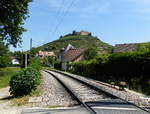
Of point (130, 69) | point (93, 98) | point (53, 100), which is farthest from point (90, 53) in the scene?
point (53, 100)

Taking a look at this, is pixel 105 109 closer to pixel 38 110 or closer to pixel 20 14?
pixel 38 110

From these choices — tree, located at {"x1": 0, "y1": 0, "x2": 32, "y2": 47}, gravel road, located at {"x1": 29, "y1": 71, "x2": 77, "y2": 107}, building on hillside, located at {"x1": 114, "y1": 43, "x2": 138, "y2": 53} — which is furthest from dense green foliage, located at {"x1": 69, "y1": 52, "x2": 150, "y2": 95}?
building on hillside, located at {"x1": 114, "y1": 43, "x2": 138, "y2": 53}

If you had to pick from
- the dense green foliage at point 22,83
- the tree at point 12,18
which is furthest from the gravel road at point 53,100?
the tree at point 12,18

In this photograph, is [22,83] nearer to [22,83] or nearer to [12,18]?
[22,83]

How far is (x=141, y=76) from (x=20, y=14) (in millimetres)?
19229

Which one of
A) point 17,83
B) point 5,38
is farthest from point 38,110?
point 5,38

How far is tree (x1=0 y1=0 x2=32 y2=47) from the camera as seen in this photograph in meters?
36.1

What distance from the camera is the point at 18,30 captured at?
125ft

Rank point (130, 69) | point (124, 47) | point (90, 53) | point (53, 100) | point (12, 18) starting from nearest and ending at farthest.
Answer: point (53, 100) < point (130, 69) < point (12, 18) < point (124, 47) < point (90, 53)

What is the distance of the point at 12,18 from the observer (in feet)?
124

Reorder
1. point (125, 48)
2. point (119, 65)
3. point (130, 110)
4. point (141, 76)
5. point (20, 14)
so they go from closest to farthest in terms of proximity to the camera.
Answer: point (130, 110) → point (141, 76) → point (119, 65) → point (20, 14) → point (125, 48)

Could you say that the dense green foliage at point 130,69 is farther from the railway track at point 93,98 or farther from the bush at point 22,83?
the bush at point 22,83

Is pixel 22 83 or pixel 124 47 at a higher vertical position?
pixel 124 47

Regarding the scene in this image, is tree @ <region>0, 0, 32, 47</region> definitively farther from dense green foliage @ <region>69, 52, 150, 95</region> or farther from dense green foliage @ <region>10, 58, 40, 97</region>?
dense green foliage @ <region>10, 58, 40, 97</region>
